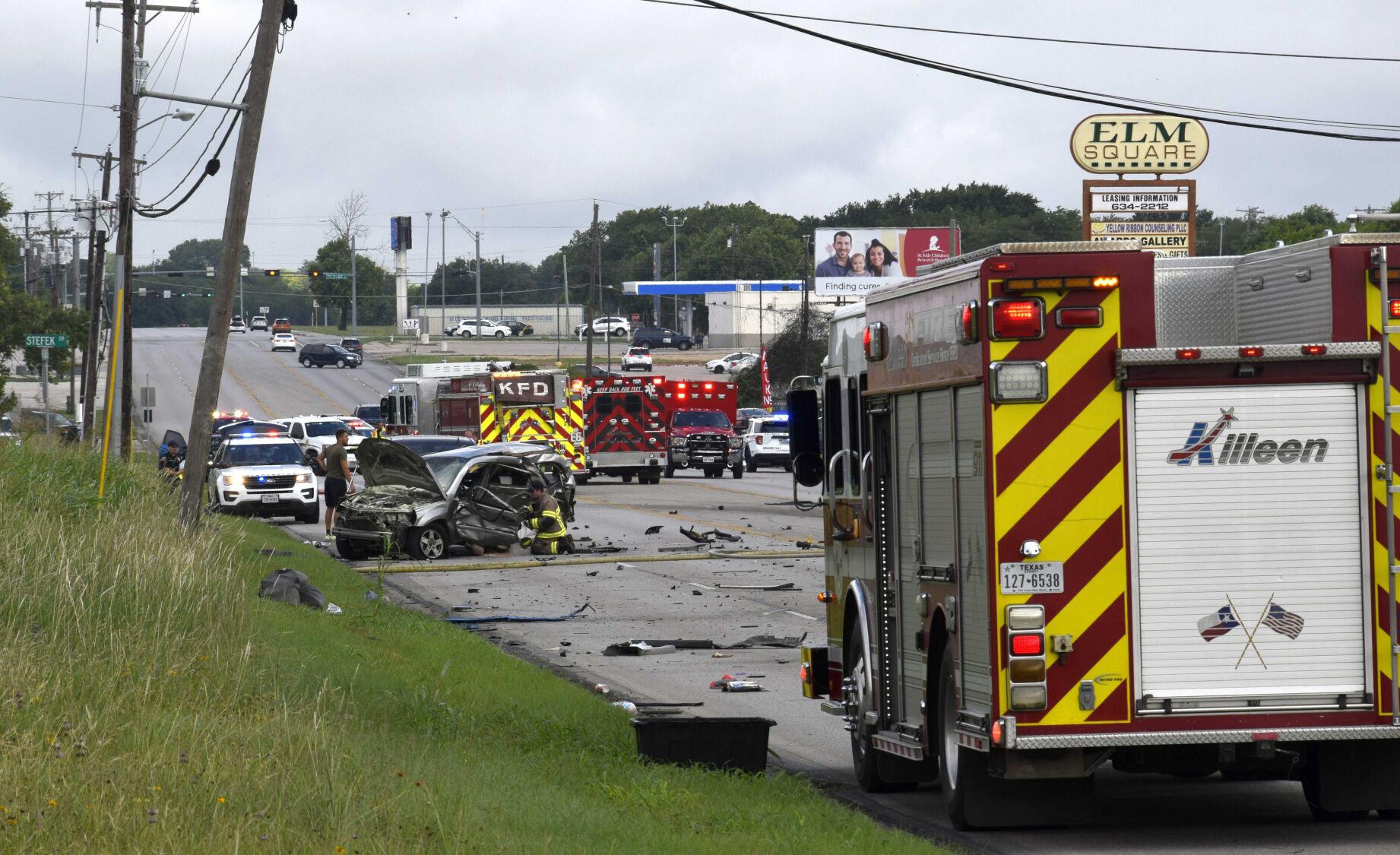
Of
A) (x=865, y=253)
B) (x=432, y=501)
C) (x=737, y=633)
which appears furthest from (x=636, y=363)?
(x=737, y=633)

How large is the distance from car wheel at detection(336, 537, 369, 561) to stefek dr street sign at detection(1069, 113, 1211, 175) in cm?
1279

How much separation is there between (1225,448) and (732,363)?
322ft

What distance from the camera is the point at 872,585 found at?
9578 mm

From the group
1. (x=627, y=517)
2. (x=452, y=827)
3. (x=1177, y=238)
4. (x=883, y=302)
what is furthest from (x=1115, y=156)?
(x=452, y=827)

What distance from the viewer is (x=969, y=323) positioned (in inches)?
310

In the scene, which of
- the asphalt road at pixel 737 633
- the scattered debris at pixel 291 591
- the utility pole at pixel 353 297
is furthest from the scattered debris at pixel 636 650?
the utility pole at pixel 353 297

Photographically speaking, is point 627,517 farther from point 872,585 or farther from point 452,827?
point 452,827

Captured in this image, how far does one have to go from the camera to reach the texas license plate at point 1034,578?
7.61 m

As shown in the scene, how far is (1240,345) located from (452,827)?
413cm

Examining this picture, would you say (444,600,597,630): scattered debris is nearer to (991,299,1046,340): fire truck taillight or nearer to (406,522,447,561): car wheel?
(406,522,447,561): car wheel

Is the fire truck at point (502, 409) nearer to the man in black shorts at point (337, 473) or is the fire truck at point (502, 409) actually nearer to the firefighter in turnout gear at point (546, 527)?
the man in black shorts at point (337, 473)

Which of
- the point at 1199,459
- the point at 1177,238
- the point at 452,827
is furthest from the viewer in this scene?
the point at 1177,238

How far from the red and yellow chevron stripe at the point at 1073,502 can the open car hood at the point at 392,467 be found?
19.7 m

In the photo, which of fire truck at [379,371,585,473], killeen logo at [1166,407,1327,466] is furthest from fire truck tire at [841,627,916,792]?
fire truck at [379,371,585,473]
